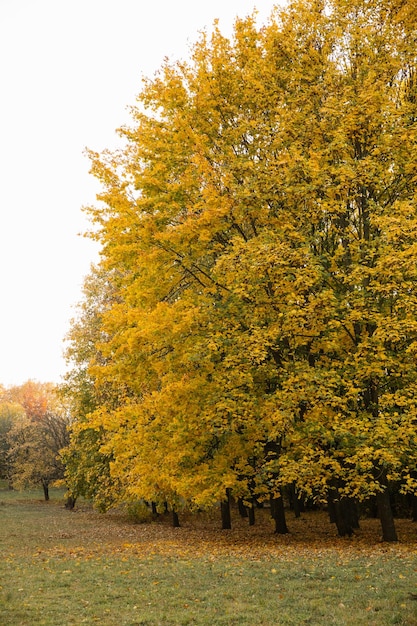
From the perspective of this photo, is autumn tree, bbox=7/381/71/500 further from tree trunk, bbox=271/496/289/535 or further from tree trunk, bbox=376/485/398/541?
tree trunk, bbox=376/485/398/541

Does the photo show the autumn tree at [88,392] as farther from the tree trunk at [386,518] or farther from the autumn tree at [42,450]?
the tree trunk at [386,518]

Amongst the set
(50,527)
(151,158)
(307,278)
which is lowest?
(50,527)

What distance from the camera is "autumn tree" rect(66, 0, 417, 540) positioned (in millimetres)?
14742

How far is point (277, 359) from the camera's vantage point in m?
17.1

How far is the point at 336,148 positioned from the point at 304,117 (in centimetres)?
184

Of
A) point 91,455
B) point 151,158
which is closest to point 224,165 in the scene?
point 151,158

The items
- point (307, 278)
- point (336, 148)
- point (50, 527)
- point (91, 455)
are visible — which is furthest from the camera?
point (91, 455)

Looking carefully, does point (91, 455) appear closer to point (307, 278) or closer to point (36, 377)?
point (307, 278)

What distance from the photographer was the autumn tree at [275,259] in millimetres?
14742

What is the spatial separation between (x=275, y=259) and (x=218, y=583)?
776 centimetres

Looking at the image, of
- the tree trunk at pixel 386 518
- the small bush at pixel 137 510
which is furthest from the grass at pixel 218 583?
the small bush at pixel 137 510

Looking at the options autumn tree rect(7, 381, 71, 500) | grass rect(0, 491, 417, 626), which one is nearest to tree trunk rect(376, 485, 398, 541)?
grass rect(0, 491, 417, 626)

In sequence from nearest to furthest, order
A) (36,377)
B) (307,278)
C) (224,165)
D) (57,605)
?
(57,605)
(307,278)
(224,165)
(36,377)

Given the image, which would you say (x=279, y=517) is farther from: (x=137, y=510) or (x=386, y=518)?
(x=137, y=510)
